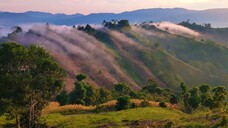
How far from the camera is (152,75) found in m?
199

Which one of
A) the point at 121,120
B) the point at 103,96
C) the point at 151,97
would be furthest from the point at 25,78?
the point at 103,96

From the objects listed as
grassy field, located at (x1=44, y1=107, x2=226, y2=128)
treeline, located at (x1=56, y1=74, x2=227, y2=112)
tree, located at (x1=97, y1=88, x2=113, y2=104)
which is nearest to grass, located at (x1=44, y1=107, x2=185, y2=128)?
grassy field, located at (x1=44, y1=107, x2=226, y2=128)

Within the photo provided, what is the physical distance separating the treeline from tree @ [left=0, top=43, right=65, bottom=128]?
19609 millimetres

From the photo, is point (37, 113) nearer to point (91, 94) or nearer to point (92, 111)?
point (92, 111)

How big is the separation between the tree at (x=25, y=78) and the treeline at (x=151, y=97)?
19609 mm

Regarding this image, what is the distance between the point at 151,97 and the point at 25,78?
54449 millimetres

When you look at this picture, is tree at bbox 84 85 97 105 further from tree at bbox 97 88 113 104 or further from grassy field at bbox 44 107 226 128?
grassy field at bbox 44 107 226 128

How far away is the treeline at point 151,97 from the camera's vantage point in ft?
183

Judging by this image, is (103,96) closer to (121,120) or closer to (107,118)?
(107,118)

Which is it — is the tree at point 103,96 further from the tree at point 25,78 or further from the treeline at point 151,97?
the tree at point 25,78

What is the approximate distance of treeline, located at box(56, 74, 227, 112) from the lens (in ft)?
183

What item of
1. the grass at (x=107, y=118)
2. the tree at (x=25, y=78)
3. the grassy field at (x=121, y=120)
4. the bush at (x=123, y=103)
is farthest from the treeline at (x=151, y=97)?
the tree at (x=25, y=78)

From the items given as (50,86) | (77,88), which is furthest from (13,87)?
(77,88)

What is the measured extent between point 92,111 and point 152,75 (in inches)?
5703
